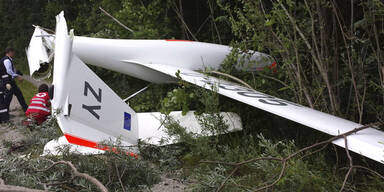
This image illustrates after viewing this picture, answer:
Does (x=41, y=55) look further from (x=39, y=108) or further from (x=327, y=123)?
(x=327, y=123)

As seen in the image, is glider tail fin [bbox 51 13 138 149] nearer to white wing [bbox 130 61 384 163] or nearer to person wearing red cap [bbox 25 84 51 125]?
white wing [bbox 130 61 384 163]

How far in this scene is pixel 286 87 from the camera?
4309 millimetres

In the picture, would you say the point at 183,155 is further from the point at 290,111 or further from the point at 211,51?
the point at 211,51

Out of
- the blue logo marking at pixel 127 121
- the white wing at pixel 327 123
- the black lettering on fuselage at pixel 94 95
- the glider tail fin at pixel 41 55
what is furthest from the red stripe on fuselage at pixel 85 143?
the glider tail fin at pixel 41 55

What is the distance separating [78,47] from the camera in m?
5.53

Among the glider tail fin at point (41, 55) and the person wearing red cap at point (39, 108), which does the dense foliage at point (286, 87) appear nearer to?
the person wearing red cap at point (39, 108)

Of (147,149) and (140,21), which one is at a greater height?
(140,21)

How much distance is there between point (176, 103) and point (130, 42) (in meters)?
1.66

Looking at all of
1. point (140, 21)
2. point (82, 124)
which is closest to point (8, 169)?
point (82, 124)

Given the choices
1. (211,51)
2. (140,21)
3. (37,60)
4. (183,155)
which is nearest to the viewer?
(183,155)

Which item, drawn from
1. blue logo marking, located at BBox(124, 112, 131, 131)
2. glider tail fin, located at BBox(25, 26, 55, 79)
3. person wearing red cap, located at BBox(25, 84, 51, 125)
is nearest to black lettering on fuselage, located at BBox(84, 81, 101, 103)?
blue logo marking, located at BBox(124, 112, 131, 131)

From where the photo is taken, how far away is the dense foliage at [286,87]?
3141 mm

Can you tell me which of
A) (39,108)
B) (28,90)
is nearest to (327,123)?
(39,108)

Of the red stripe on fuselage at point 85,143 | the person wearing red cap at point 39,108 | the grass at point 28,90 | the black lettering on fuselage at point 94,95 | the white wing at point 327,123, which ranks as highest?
the black lettering on fuselage at point 94,95
